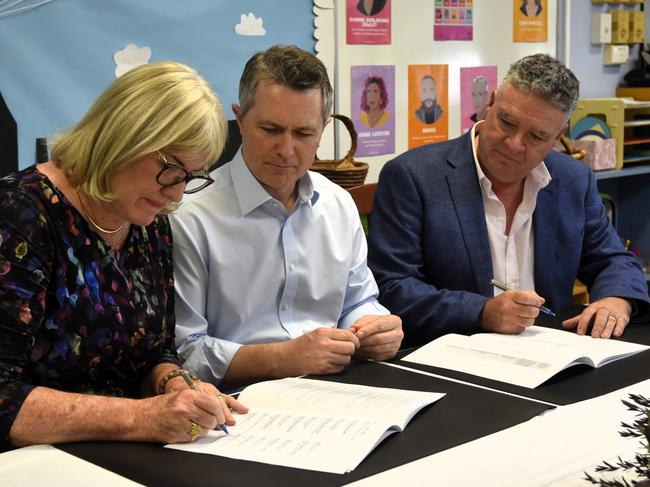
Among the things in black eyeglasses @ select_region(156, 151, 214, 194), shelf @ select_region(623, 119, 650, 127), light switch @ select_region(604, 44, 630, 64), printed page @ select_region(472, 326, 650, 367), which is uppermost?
light switch @ select_region(604, 44, 630, 64)

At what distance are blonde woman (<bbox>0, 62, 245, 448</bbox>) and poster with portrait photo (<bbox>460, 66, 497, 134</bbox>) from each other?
2.52m

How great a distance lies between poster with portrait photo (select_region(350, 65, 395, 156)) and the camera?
3521 millimetres

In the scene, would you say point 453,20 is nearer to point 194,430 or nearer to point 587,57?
point 587,57

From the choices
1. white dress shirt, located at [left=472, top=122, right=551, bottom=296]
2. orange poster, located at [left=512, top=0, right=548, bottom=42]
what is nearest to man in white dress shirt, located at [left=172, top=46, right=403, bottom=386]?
white dress shirt, located at [left=472, top=122, right=551, bottom=296]

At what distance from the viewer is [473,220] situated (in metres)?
2.41

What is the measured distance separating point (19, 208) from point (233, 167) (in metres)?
0.65

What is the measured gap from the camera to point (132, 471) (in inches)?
48.9

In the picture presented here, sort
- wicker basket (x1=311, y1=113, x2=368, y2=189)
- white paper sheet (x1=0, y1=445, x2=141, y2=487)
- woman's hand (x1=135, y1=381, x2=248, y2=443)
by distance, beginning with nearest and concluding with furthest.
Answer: white paper sheet (x1=0, y1=445, x2=141, y2=487) < woman's hand (x1=135, y1=381, x2=248, y2=443) < wicker basket (x1=311, y1=113, x2=368, y2=189)

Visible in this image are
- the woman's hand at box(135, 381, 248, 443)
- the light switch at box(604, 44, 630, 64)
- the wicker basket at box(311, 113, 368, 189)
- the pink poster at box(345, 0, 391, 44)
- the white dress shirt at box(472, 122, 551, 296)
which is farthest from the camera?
the light switch at box(604, 44, 630, 64)

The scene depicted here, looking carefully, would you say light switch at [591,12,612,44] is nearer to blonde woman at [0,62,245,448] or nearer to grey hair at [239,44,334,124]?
grey hair at [239,44,334,124]

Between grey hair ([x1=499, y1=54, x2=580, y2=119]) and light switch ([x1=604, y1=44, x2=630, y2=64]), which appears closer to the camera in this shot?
grey hair ([x1=499, y1=54, x2=580, y2=119])

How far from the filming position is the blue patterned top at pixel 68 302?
142 centimetres

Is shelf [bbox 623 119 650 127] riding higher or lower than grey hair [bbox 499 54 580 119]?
lower

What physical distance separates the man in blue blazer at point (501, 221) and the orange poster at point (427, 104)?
4.06 feet
